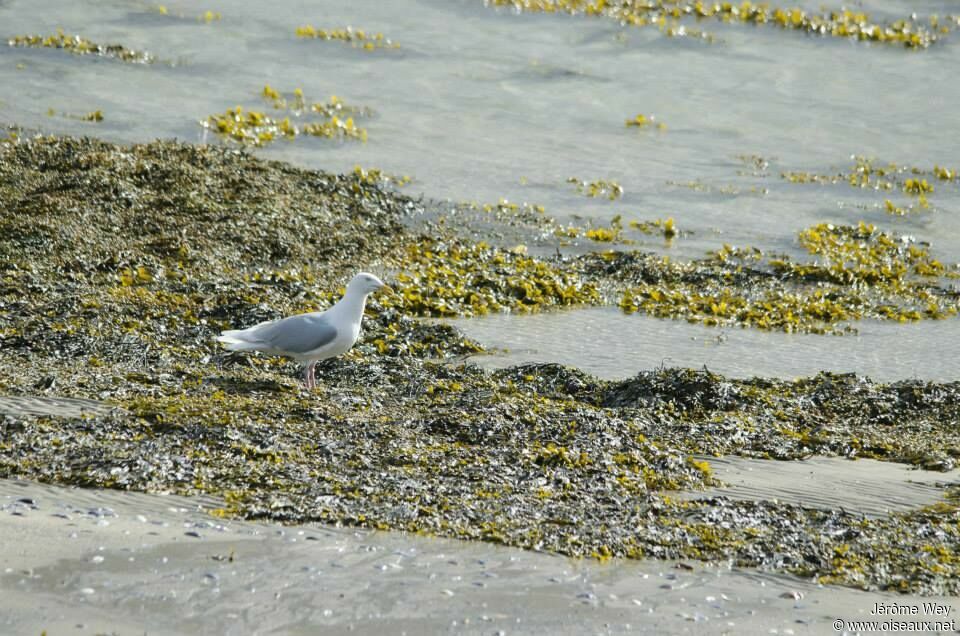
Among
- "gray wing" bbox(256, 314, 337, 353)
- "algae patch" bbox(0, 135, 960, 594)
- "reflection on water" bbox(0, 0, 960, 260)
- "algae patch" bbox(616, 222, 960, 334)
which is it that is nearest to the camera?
"algae patch" bbox(0, 135, 960, 594)

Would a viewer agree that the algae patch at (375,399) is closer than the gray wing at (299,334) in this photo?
Yes

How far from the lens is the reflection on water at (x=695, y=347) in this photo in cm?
948

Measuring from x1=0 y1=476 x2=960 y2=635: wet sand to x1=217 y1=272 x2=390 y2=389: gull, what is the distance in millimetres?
2202

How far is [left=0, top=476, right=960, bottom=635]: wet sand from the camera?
4.41 m

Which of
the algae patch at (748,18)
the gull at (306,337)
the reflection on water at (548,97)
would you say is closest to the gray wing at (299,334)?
the gull at (306,337)

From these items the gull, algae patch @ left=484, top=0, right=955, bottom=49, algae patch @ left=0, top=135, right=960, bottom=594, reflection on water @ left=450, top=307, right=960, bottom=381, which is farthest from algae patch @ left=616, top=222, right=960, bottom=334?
algae patch @ left=484, top=0, right=955, bottom=49

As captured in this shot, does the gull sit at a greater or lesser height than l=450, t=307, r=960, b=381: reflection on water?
greater

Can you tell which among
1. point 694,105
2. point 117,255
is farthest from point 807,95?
point 117,255

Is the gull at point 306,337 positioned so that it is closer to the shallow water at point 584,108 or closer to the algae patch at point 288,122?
the shallow water at point 584,108

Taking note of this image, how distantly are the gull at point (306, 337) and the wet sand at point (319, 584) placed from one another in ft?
7.23

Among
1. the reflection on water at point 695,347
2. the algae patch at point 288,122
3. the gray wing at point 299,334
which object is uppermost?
the algae patch at point 288,122

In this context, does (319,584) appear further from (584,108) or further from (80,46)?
(80,46)

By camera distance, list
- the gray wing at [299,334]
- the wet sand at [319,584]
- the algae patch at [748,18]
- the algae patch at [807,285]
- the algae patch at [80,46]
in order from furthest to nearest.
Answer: the algae patch at [748,18] → the algae patch at [80,46] → the algae patch at [807,285] → the gray wing at [299,334] → the wet sand at [319,584]

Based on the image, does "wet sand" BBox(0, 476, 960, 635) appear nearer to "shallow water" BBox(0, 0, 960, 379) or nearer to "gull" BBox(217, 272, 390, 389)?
"gull" BBox(217, 272, 390, 389)
